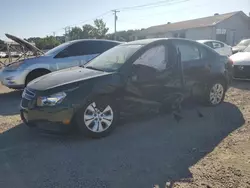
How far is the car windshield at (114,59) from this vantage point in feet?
15.2

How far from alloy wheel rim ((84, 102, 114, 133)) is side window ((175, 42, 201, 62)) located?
2.05m

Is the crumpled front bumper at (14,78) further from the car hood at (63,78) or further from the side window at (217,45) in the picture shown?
the side window at (217,45)

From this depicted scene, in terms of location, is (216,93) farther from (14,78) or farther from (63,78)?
(14,78)

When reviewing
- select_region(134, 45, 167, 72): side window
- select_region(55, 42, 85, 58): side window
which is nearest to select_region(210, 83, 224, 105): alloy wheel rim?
select_region(134, 45, 167, 72): side window

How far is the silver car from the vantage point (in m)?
7.44

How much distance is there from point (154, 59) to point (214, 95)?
1990 mm

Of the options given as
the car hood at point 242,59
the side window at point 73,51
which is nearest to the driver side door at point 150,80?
the side window at point 73,51

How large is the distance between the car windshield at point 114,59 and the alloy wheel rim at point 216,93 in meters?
2.19

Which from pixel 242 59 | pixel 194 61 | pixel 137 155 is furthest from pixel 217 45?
pixel 137 155

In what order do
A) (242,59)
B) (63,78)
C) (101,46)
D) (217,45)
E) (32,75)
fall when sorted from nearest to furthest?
(63,78) < (32,75) < (101,46) < (242,59) < (217,45)

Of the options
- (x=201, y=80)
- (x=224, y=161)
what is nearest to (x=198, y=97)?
(x=201, y=80)

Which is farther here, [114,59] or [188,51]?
[188,51]

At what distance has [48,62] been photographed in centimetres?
771

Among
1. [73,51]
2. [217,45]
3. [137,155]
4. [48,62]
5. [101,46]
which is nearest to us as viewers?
[137,155]
